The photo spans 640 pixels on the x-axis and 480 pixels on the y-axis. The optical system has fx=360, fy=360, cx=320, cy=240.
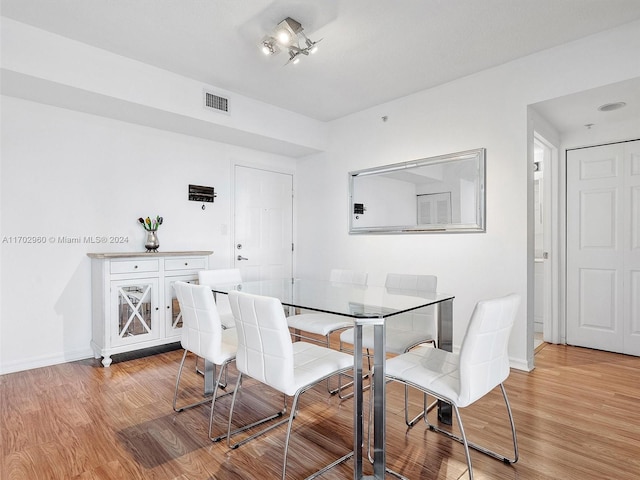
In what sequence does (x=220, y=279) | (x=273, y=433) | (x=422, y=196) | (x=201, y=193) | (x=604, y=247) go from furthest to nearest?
(x=201, y=193) < (x=422, y=196) < (x=604, y=247) < (x=220, y=279) < (x=273, y=433)

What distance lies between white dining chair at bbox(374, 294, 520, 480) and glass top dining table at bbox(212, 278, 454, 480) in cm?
21

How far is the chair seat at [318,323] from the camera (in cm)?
267

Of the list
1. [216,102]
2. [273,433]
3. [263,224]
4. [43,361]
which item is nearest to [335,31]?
[216,102]

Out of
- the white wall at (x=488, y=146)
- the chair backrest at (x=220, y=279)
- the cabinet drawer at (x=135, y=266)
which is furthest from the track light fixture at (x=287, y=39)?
the cabinet drawer at (x=135, y=266)

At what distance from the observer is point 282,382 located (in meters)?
1.67

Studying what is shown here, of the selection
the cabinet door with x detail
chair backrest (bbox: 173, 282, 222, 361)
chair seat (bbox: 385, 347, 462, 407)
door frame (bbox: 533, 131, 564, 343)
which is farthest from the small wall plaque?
door frame (bbox: 533, 131, 564, 343)

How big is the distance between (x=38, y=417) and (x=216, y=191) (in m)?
2.71

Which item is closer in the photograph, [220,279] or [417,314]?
[417,314]

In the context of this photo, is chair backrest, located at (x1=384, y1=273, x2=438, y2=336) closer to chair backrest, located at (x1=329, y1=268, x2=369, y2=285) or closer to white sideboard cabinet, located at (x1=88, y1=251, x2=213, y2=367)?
chair backrest, located at (x1=329, y1=268, x2=369, y2=285)

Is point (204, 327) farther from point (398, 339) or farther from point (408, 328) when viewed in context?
point (408, 328)

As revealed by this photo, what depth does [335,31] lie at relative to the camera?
2.68 meters

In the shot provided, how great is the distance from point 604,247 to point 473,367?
9.85ft

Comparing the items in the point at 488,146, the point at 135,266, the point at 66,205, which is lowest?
the point at 135,266

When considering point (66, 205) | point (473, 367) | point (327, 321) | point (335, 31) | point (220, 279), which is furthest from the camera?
point (66, 205)
